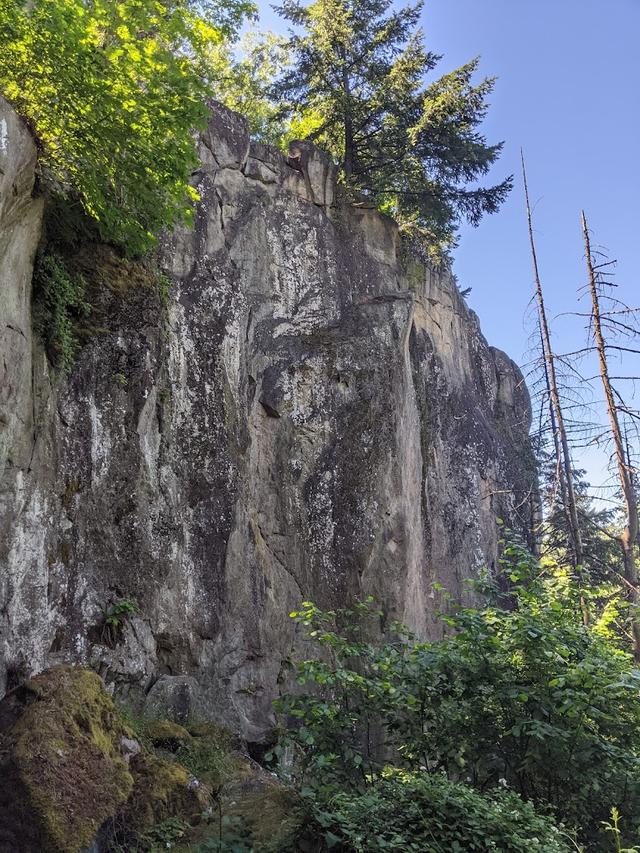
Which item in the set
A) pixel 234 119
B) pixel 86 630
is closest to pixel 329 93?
pixel 234 119

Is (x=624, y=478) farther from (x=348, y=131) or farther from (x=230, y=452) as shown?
(x=348, y=131)

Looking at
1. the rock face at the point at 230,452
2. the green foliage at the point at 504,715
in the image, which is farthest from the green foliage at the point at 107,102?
the green foliage at the point at 504,715

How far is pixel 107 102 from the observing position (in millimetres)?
→ 9141

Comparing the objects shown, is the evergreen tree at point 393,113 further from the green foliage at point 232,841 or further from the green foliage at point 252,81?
the green foliage at point 232,841

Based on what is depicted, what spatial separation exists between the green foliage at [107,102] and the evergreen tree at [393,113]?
316 inches

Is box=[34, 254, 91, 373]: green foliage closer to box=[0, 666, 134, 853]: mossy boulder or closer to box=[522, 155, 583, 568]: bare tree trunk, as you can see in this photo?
box=[0, 666, 134, 853]: mossy boulder

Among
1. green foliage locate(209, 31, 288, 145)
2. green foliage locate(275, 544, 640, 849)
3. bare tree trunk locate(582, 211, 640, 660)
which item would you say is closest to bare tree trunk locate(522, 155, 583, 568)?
bare tree trunk locate(582, 211, 640, 660)

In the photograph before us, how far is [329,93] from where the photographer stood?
18562 mm

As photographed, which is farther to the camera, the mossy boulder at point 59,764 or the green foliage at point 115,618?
the green foliage at point 115,618

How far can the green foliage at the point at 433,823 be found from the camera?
4.88 meters

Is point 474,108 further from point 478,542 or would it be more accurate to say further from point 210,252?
point 478,542

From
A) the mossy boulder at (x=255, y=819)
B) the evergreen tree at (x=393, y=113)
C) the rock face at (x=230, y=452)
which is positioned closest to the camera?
the mossy boulder at (x=255, y=819)

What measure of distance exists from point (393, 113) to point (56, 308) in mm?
11668

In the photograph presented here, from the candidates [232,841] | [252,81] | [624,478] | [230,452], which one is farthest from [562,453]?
[252,81]
